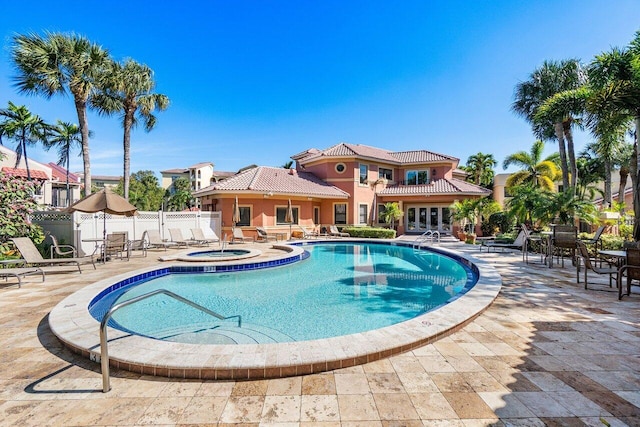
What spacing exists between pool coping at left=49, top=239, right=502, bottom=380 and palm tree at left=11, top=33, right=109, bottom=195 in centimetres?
1381

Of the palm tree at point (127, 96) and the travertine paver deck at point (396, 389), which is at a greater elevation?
the palm tree at point (127, 96)

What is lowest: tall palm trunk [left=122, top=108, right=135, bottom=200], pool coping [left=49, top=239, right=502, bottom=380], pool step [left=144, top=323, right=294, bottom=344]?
pool step [left=144, top=323, right=294, bottom=344]

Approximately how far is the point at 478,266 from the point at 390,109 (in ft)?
53.5

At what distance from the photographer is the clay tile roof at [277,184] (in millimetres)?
19969

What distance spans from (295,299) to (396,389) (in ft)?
15.8

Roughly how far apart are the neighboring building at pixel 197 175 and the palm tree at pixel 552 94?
57.0 m

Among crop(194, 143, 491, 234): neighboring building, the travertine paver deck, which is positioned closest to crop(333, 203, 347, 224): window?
crop(194, 143, 491, 234): neighboring building

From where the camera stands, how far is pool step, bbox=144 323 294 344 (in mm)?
4934

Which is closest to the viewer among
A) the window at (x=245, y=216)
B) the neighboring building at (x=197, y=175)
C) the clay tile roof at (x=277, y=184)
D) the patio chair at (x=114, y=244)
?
the patio chair at (x=114, y=244)

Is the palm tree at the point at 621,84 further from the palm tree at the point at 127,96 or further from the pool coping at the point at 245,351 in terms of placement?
the palm tree at the point at 127,96

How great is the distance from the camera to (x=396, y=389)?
3.02m

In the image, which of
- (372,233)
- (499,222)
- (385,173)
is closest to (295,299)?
(372,233)

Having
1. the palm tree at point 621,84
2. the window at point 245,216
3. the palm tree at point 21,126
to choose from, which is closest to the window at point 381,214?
the window at point 245,216

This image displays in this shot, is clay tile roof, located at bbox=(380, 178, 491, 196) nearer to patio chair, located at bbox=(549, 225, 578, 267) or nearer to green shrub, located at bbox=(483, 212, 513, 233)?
green shrub, located at bbox=(483, 212, 513, 233)
